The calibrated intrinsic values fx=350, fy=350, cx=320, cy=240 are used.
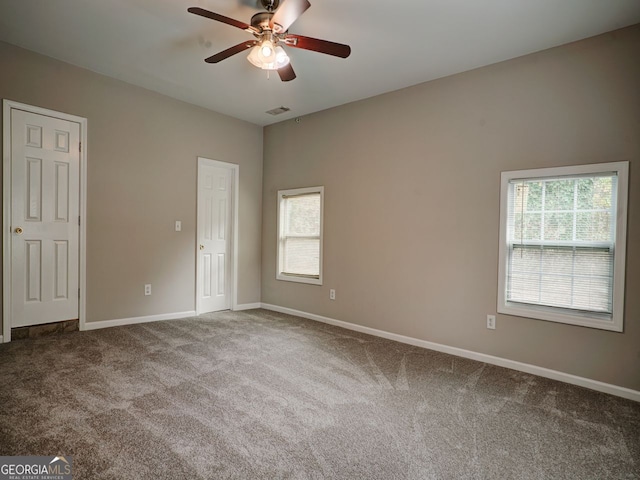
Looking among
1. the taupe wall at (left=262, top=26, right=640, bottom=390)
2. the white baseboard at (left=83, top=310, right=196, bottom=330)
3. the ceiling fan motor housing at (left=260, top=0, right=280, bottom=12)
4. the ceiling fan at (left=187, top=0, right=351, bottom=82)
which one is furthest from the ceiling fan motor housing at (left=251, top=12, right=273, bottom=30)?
the white baseboard at (left=83, top=310, right=196, bottom=330)

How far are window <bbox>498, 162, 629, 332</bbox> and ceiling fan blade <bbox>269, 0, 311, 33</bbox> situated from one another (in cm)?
226

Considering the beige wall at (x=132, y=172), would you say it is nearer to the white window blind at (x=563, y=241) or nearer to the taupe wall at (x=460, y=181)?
the taupe wall at (x=460, y=181)

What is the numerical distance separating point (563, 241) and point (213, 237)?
420cm

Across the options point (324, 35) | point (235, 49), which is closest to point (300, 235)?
point (324, 35)

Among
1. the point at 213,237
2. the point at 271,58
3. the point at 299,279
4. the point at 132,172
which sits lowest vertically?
the point at 299,279

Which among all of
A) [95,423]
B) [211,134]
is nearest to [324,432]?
[95,423]

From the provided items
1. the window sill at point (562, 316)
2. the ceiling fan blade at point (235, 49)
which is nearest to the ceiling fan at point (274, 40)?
the ceiling fan blade at point (235, 49)

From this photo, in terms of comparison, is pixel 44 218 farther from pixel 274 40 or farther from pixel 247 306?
pixel 274 40

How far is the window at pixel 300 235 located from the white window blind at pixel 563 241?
240cm

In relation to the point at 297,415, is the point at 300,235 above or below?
above

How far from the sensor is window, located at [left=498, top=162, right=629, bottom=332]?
8.94 ft

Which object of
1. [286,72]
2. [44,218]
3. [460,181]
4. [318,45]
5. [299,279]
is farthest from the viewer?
[299,279]

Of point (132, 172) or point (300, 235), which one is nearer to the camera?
point (132, 172)

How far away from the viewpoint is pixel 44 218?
144 inches
